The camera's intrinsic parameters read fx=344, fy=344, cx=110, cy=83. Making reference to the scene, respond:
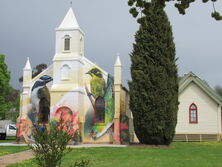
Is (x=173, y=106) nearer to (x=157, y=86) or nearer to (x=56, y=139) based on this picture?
(x=157, y=86)

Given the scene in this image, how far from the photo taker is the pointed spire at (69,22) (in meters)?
30.1

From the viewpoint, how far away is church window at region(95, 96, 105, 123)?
1150 inches

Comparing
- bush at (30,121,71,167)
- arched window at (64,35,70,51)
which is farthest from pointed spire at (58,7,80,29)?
bush at (30,121,71,167)

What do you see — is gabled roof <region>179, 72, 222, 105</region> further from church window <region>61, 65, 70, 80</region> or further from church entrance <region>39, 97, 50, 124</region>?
church entrance <region>39, 97, 50, 124</region>

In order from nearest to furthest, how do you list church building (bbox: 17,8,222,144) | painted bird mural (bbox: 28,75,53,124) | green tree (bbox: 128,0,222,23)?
green tree (bbox: 128,0,222,23)
church building (bbox: 17,8,222,144)
painted bird mural (bbox: 28,75,53,124)

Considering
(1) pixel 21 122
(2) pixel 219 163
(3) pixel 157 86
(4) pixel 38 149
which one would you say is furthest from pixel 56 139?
(1) pixel 21 122

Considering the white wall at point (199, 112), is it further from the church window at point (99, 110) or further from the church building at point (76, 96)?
the church window at point (99, 110)

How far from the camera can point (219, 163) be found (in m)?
15.9

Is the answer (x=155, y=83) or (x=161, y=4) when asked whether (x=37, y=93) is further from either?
(x=161, y=4)

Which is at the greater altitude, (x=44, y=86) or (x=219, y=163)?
(x=44, y=86)

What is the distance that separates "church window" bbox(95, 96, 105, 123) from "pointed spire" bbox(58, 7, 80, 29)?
6688mm

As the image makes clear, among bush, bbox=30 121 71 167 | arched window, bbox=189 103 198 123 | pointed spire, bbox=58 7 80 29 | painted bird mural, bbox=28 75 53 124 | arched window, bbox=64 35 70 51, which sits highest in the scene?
pointed spire, bbox=58 7 80 29

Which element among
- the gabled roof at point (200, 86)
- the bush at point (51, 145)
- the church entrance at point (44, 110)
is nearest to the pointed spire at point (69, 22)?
the church entrance at point (44, 110)

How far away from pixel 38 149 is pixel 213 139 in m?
26.7
